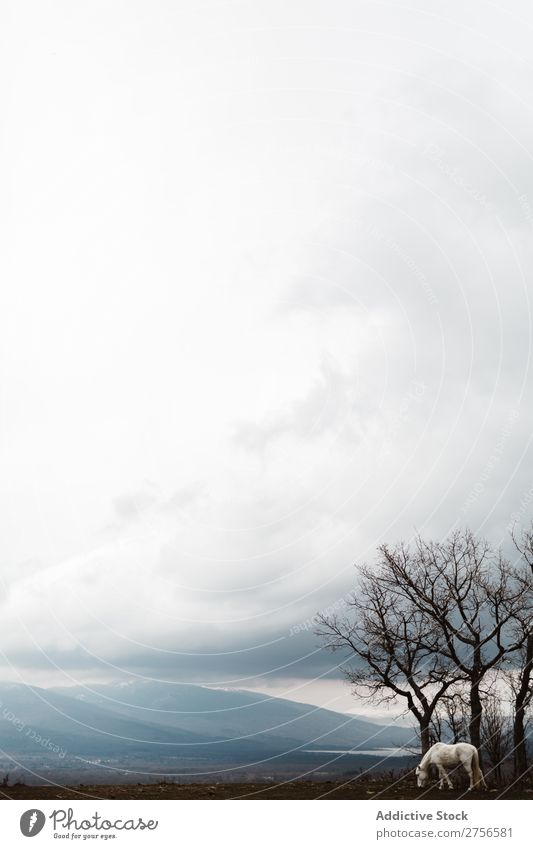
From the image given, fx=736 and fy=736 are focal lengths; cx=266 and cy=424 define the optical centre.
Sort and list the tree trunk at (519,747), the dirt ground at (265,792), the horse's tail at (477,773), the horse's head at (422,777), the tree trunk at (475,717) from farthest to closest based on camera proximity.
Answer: the tree trunk at (519,747), the tree trunk at (475,717), the horse's head at (422,777), the horse's tail at (477,773), the dirt ground at (265,792)

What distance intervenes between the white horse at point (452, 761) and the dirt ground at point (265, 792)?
1.50ft

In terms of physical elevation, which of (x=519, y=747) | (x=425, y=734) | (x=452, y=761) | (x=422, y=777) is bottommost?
(x=422, y=777)

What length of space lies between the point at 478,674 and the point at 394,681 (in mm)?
5456

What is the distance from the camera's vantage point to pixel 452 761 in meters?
25.4

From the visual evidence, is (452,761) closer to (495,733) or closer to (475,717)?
(475,717)

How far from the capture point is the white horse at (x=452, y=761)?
975 inches

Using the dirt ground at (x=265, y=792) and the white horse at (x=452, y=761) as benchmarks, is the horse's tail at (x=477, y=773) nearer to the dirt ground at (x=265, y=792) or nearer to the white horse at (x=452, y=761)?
the white horse at (x=452, y=761)

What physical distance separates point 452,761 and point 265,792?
21.4ft

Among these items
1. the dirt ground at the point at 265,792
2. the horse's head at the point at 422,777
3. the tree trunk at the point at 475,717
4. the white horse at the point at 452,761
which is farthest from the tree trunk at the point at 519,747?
the horse's head at the point at 422,777

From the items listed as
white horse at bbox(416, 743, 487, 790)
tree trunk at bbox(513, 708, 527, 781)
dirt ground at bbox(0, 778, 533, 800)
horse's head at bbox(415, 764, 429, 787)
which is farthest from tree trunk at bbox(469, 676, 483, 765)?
horse's head at bbox(415, 764, 429, 787)

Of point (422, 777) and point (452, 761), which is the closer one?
point (452, 761)

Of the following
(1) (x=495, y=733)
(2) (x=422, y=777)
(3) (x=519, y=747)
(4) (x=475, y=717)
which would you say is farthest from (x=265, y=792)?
(1) (x=495, y=733)
